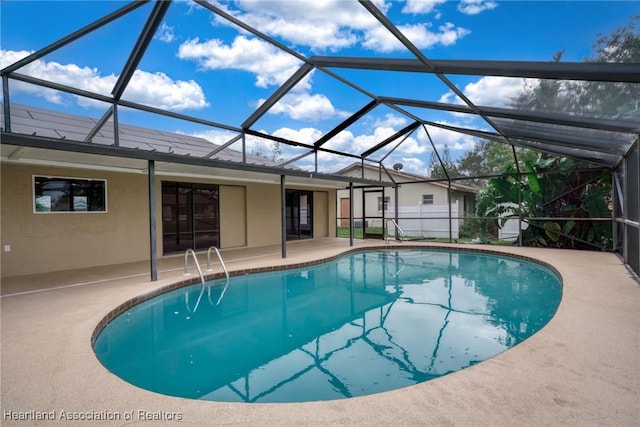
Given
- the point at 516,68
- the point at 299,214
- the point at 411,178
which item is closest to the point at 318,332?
the point at 516,68

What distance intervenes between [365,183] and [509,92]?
26.0 ft

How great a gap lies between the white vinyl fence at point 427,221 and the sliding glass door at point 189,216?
7673 mm

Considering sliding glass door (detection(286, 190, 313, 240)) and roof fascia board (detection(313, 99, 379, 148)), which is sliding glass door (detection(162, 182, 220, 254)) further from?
sliding glass door (detection(286, 190, 313, 240))

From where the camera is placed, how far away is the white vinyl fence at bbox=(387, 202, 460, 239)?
14547 mm

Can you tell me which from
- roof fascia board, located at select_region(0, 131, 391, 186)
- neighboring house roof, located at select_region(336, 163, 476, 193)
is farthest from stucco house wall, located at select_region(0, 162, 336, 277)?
neighboring house roof, located at select_region(336, 163, 476, 193)

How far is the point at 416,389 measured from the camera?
239 cm

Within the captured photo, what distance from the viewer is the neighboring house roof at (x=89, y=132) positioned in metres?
6.84

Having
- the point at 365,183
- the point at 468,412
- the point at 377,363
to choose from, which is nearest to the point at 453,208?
the point at 365,183

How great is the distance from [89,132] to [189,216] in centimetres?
335

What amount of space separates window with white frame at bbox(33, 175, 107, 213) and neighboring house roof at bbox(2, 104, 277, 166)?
974 mm

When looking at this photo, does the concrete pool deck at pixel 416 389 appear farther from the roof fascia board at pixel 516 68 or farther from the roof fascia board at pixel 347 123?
the roof fascia board at pixel 347 123

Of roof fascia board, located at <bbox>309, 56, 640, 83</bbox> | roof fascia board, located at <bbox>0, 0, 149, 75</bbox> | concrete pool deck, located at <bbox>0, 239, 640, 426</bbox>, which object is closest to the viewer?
concrete pool deck, located at <bbox>0, 239, 640, 426</bbox>

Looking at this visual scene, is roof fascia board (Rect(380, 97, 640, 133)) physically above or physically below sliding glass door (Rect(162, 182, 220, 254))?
above

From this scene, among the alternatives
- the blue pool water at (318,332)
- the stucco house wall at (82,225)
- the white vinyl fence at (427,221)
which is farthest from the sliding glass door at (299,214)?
the blue pool water at (318,332)
